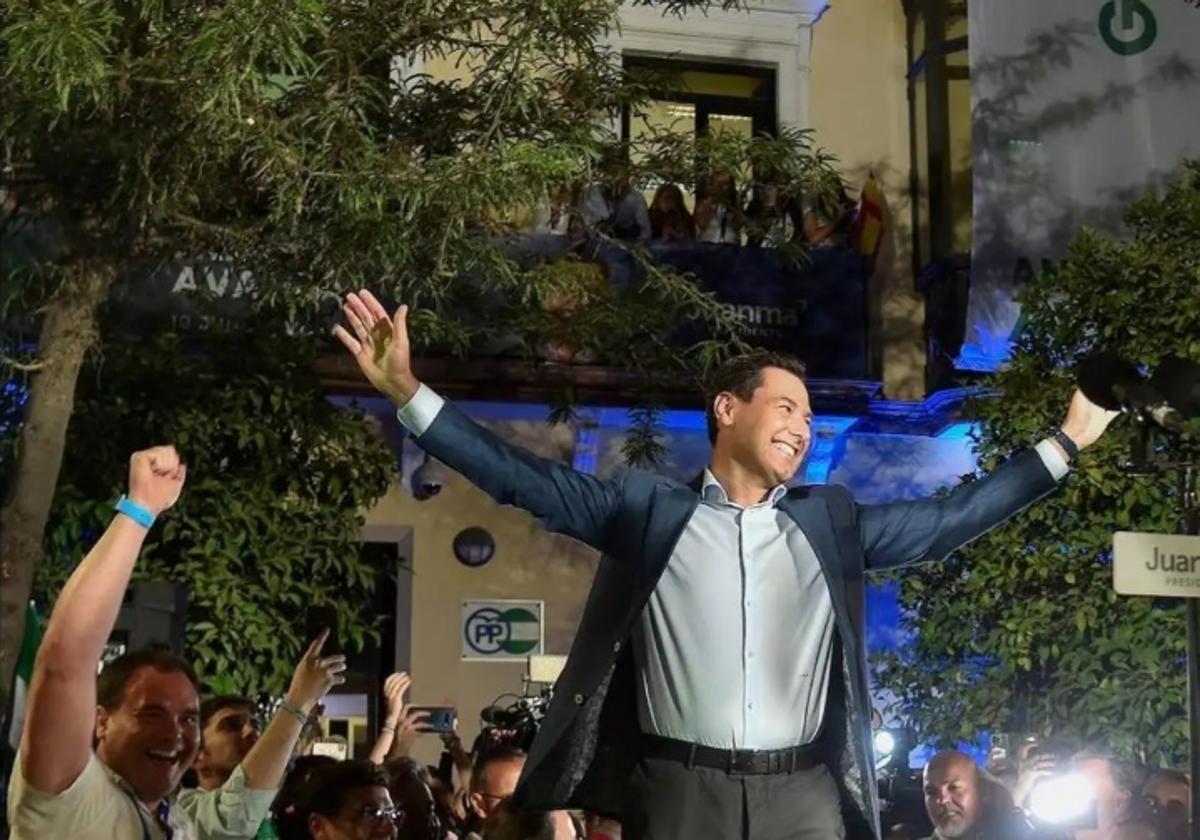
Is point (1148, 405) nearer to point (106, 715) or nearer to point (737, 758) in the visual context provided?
point (737, 758)

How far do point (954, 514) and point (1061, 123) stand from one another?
304 inches

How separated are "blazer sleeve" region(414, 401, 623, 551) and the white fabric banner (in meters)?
7.73

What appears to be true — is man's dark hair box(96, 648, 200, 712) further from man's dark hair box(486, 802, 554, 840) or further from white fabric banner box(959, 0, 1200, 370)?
white fabric banner box(959, 0, 1200, 370)

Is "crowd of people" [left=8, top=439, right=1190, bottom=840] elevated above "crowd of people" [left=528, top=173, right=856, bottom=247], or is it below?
below

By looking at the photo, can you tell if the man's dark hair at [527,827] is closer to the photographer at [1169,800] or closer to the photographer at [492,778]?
the photographer at [492,778]

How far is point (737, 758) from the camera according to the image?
340 cm

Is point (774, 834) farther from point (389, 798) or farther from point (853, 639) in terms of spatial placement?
point (389, 798)

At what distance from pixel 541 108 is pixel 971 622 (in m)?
3.77

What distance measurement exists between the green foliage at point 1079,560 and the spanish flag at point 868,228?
12.2ft

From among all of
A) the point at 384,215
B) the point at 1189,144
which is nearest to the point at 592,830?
the point at 384,215

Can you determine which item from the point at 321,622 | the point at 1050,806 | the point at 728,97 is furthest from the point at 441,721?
the point at 728,97

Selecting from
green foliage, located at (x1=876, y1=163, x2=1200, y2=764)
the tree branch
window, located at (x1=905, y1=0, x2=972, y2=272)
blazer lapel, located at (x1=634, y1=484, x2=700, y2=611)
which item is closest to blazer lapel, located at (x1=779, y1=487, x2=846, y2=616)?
blazer lapel, located at (x1=634, y1=484, x2=700, y2=611)

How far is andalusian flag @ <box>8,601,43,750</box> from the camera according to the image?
3.81 m

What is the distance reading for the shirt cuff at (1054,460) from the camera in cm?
371
